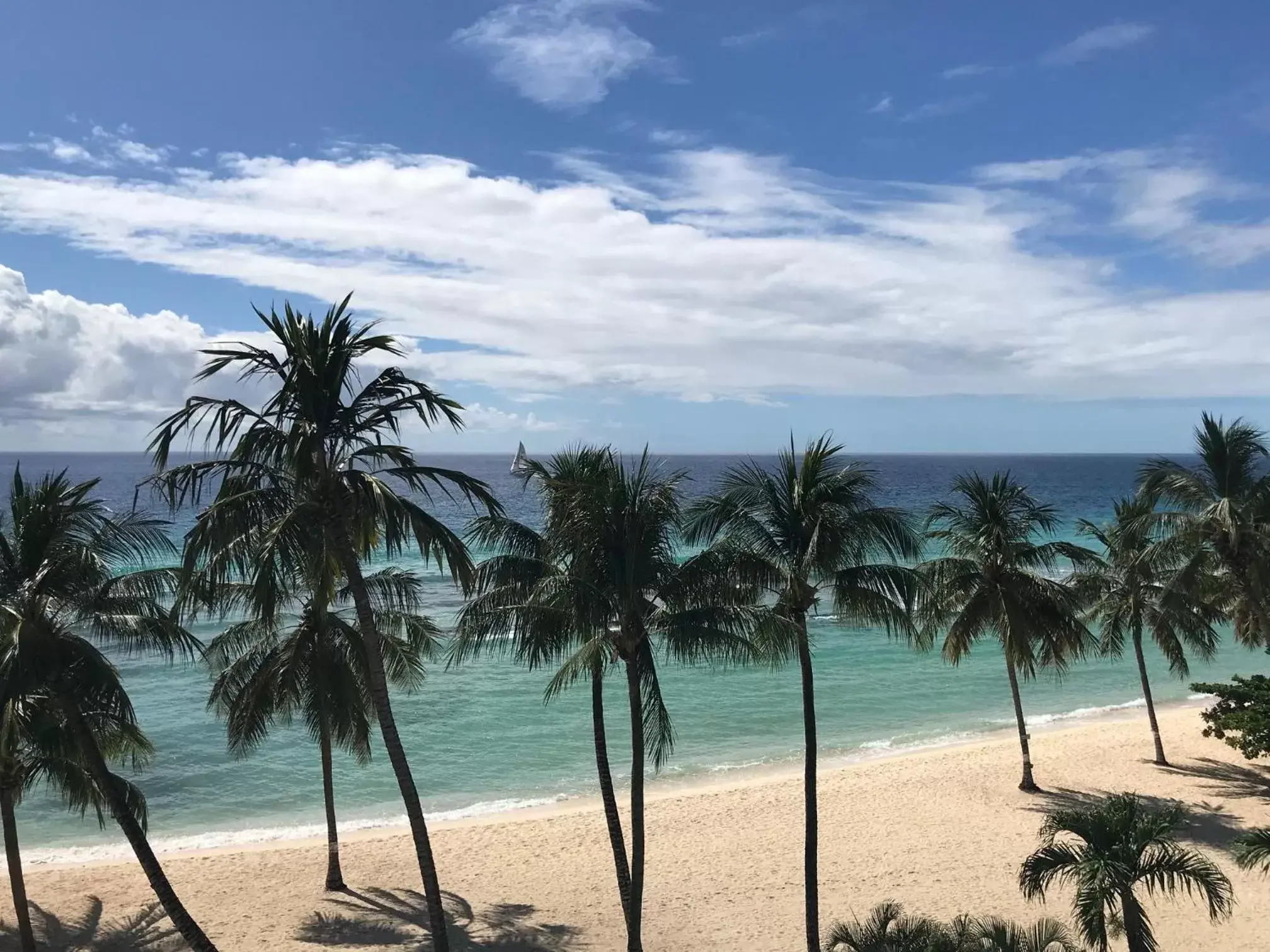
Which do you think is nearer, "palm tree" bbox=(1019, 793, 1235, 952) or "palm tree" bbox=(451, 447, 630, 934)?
"palm tree" bbox=(1019, 793, 1235, 952)

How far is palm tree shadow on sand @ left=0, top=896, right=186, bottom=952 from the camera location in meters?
13.3

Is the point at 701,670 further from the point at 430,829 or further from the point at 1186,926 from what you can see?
the point at 1186,926

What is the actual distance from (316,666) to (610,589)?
5.60 metres

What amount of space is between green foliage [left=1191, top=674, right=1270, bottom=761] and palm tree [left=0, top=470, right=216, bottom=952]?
59.0ft

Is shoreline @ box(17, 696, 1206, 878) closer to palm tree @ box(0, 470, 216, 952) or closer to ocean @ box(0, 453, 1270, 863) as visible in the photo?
ocean @ box(0, 453, 1270, 863)

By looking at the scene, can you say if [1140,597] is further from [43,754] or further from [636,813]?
[43,754]

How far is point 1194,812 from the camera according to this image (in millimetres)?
17281

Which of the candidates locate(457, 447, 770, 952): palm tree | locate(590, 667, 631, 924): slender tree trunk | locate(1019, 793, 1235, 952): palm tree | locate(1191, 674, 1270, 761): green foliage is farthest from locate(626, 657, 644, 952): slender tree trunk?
locate(1191, 674, 1270, 761): green foliage

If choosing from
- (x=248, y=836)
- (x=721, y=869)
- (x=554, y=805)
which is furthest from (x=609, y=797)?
(x=248, y=836)

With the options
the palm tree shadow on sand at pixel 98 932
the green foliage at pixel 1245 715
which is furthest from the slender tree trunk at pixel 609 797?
the green foliage at pixel 1245 715

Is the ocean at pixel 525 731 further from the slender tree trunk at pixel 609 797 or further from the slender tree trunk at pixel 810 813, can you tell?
the slender tree trunk at pixel 810 813

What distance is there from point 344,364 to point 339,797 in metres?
16.2

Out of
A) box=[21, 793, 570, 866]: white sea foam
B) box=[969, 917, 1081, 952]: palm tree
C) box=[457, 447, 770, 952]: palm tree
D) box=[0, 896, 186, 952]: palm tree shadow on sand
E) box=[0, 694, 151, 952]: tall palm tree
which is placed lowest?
box=[21, 793, 570, 866]: white sea foam

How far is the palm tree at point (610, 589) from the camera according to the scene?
10.6 m
